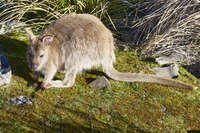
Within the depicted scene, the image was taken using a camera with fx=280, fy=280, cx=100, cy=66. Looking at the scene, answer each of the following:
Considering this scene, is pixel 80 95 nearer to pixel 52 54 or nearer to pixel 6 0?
pixel 52 54

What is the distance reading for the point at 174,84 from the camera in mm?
4809

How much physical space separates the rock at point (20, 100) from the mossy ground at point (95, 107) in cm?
7

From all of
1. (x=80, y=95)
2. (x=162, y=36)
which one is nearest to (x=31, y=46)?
(x=80, y=95)

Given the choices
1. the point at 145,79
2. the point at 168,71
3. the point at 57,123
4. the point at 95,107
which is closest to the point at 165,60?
the point at 168,71

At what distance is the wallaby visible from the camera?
450 cm

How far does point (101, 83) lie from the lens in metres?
4.78

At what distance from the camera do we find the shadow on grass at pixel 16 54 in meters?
4.79

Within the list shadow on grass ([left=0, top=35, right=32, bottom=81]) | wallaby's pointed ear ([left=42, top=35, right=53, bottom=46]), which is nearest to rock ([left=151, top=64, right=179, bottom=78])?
wallaby's pointed ear ([left=42, top=35, right=53, bottom=46])

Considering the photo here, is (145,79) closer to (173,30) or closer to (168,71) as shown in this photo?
(168,71)

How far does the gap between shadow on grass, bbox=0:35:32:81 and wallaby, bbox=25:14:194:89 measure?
0.37 meters

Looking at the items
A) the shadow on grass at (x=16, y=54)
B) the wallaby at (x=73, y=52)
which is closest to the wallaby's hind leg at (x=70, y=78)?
the wallaby at (x=73, y=52)

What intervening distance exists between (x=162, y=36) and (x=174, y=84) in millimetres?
1443

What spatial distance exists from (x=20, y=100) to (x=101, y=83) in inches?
55.1

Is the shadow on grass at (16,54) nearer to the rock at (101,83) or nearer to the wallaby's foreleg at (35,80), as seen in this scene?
the wallaby's foreleg at (35,80)
